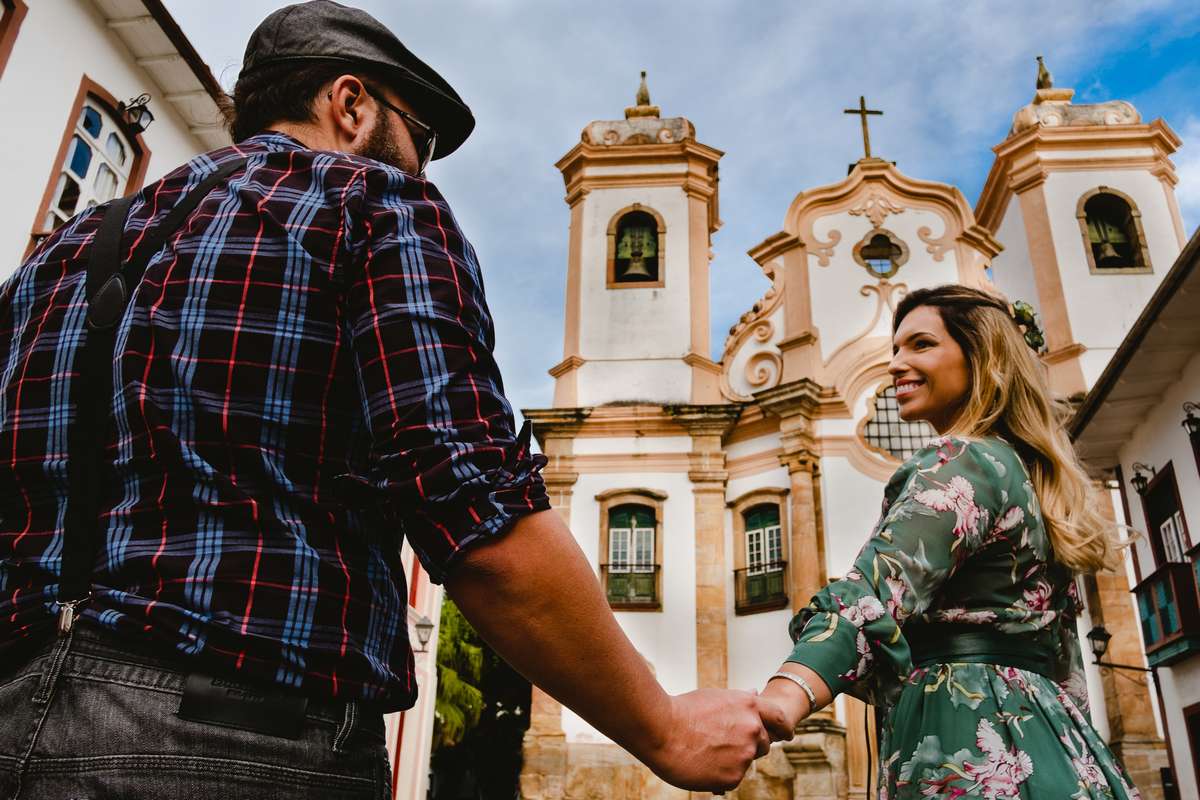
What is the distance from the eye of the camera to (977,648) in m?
2.48

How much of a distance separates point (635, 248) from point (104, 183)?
14044mm

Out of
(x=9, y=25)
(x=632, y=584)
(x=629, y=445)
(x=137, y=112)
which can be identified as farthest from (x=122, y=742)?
(x=629, y=445)

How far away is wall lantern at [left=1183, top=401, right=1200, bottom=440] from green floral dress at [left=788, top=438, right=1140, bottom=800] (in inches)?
455

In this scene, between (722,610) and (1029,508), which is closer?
(1029,508)

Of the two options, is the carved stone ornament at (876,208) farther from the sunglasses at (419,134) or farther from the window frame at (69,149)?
the sunglasses at (419,134)

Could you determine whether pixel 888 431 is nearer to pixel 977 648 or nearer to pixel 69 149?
pixel 69 149

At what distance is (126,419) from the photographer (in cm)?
152

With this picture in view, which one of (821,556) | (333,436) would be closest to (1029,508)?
(333,436)

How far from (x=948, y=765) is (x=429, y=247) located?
1.63 meters

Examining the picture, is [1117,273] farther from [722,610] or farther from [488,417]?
[488,417]

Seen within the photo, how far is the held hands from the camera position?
171 centimetres

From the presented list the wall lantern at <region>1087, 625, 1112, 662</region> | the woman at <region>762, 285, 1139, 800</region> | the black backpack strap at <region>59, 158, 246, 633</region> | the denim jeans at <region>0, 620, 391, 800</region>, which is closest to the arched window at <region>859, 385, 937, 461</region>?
the wall lantern at <region>1087, 625, 1112, 662</region>

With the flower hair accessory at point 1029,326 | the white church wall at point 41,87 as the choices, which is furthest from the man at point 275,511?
the white church wall at point 41,87

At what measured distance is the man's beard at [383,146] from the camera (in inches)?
79.7
